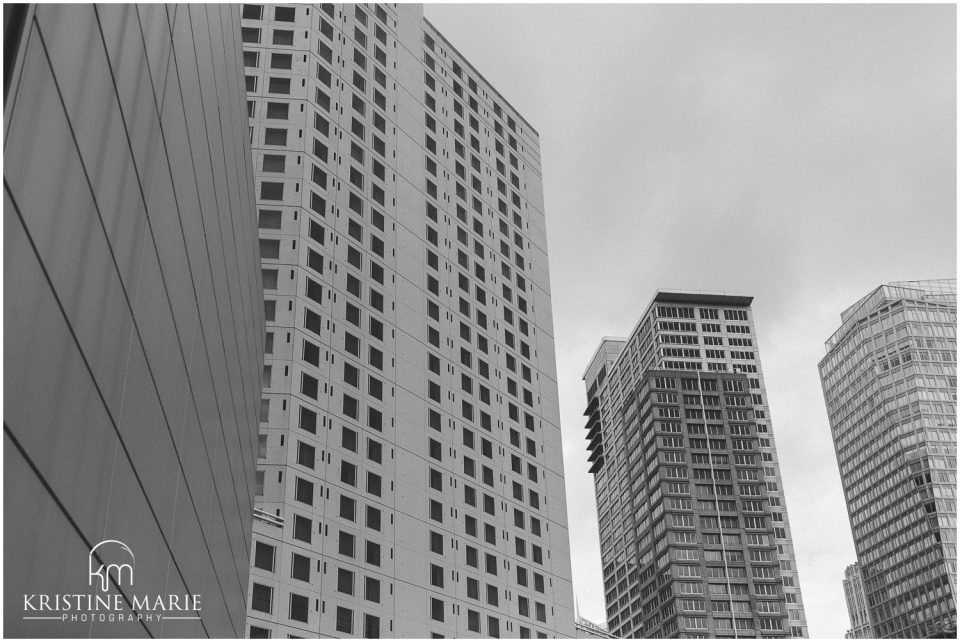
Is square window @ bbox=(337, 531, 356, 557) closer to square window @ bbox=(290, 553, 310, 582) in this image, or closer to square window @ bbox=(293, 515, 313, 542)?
square window @ bbox=(293, 515, 313, 542)

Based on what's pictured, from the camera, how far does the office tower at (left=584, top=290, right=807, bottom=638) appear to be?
13800cm

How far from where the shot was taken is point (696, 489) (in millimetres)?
148625

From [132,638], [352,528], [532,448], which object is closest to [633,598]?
[532,448]

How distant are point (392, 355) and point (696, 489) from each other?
102 metres

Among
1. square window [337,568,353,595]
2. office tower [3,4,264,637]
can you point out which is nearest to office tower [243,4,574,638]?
square window [337,568,353,595]

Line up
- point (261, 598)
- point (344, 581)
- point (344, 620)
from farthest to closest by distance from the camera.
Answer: point (344, 581), point (344, 620), point (261, 598)

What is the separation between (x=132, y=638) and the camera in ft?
35.7

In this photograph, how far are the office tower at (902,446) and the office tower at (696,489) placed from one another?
24.4 meters

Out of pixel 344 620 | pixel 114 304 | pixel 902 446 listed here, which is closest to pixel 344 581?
pixel 344 620

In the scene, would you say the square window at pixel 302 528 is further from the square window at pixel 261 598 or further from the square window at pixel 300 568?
the square window at pixel 261 598

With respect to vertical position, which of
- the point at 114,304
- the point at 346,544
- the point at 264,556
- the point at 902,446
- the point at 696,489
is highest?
the point at 902,446

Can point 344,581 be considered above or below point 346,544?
below

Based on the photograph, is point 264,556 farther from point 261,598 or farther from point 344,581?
point 344,581

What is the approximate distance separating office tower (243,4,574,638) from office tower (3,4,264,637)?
109 ft
